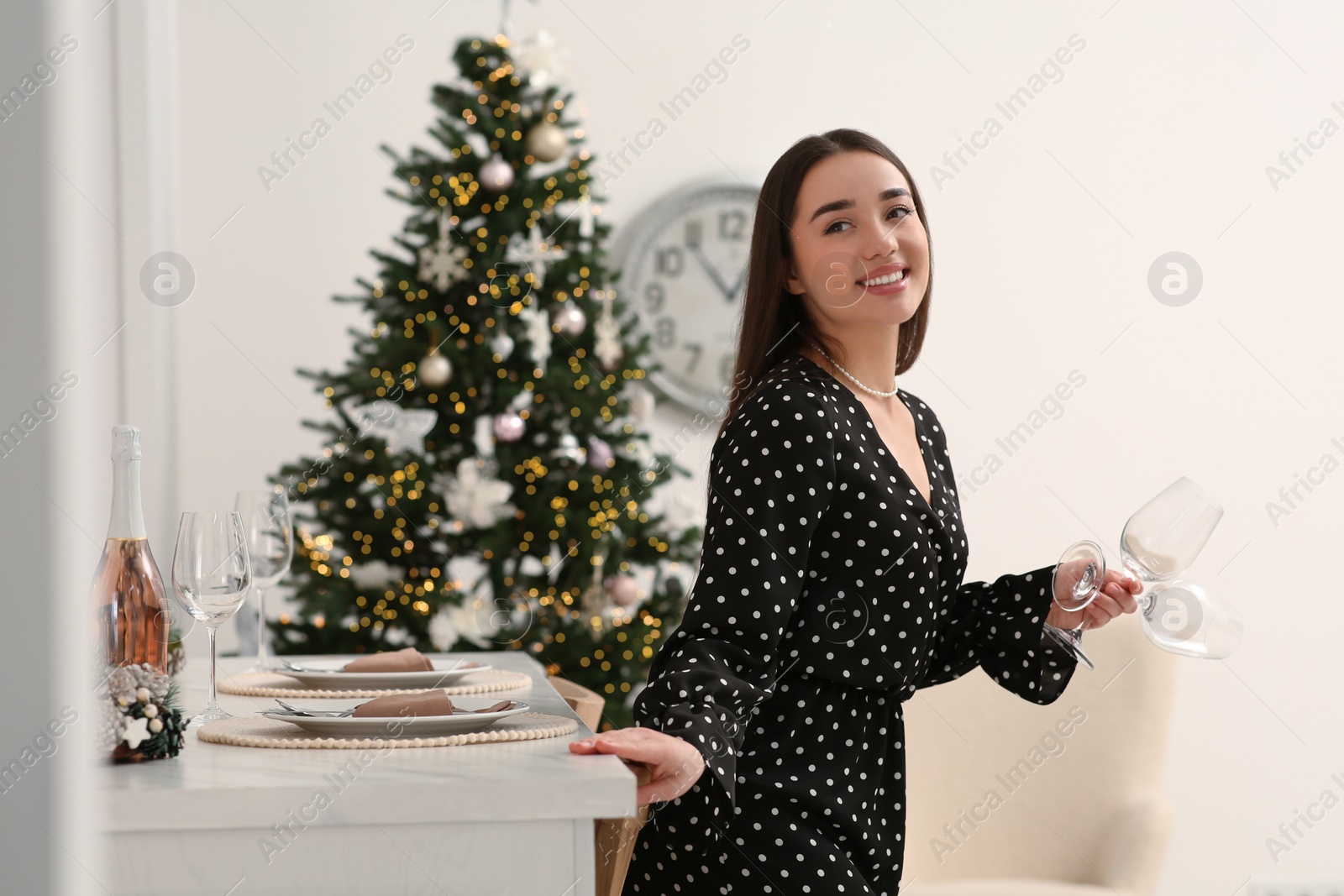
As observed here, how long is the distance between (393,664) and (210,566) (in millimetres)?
Answer: 405

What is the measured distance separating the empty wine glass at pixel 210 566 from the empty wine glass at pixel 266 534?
43cm

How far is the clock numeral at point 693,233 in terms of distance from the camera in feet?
11.7

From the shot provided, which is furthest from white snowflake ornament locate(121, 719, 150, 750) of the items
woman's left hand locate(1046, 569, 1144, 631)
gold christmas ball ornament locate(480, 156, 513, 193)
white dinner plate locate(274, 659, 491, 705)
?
gold christmas ball ornament locate(480, 156, 513, 193)

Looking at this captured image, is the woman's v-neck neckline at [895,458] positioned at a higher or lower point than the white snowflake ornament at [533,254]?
lower

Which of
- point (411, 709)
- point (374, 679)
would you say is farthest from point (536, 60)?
→ point (411, 709)

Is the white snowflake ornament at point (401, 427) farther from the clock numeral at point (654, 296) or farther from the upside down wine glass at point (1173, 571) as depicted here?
the upside down wine glass at point (1173, 571)

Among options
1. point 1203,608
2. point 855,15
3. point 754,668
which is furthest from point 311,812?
point 855,15

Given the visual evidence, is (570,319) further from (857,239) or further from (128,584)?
(128,584)

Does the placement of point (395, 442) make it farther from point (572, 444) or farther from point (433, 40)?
point (433, 40)

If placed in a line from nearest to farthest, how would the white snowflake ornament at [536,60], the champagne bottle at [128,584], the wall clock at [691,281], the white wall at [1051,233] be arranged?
the champagne bottle at [128,584]
the white snowflake ornament at [536,60]
the white wall at [1051,233]
the wall clock at [691,281]

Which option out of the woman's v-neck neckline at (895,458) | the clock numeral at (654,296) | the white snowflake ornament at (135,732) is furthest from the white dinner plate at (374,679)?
the clock numeral at (654,296)

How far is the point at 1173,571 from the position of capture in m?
1.29

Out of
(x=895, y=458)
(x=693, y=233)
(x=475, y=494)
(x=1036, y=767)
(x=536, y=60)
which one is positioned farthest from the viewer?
(x=693, y=233)

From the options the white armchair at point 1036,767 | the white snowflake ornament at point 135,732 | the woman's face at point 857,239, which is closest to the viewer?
the white snowflake ornament at point 135,732
